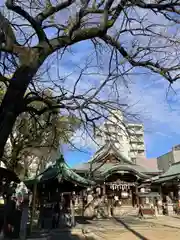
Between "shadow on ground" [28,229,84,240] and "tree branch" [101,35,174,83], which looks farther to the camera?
"shadow on ground" [28,229,84,240]

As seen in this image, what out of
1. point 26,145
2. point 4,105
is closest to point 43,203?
point 26,145

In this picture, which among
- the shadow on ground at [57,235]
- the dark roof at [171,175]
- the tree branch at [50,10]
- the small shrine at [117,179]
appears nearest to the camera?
the tree branch at [50,10]

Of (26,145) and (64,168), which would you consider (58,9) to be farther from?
(26,145)

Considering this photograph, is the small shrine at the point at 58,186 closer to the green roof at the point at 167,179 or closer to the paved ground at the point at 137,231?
the paved ground at the point at 137,231

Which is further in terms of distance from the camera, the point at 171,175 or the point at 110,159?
the point at 110,159

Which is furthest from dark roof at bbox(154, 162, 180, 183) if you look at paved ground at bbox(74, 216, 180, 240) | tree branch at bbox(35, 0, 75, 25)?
tree branch at bbox(35, 0, 75, 25)

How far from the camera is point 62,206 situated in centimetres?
1859

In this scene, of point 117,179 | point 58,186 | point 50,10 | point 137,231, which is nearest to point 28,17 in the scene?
point 50,10

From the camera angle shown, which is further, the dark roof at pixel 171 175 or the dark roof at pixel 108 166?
the dark roof at pixel 171 175

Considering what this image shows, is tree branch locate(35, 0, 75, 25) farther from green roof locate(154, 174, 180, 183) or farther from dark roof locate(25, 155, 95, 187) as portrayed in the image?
green roof locate(154, 174, 180, 183)

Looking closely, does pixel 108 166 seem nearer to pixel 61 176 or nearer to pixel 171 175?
pixel 171 175

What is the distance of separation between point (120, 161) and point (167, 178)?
5028mm

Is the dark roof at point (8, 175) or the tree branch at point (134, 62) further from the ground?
the tree branch at point (134, 62)

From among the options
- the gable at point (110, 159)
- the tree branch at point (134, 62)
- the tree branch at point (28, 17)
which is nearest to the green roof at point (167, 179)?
the gable at point (110, 159)
